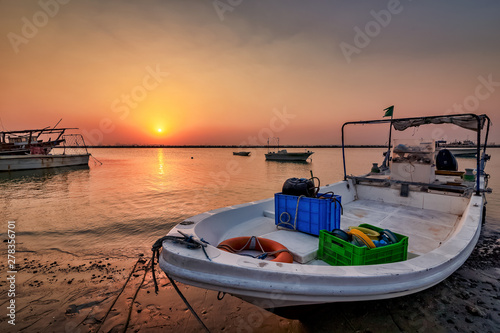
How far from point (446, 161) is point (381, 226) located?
8.17 metres

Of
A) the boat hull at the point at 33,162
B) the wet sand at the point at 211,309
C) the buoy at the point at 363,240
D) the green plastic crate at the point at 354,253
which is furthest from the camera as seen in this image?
the boat hull at the point at 33,162

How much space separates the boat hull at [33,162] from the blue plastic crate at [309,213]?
1419 inches

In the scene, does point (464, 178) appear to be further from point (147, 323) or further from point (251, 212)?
point (147, 323)

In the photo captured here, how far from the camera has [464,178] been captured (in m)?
7.88

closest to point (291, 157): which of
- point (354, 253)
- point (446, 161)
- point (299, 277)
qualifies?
point (446, 161)

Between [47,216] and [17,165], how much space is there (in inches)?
1012

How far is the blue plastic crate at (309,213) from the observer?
3.75 metres

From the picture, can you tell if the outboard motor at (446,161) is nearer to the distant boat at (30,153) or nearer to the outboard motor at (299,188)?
the outboard motor at (299,188)

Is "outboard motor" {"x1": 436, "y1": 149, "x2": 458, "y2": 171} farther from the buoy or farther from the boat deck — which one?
the buoy

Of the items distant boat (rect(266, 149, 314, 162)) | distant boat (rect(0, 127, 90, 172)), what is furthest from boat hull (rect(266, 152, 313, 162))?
distant boat (rect(0, 127, 90, 172))

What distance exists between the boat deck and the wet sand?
2.54 ft

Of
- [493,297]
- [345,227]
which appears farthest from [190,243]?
[493,297]

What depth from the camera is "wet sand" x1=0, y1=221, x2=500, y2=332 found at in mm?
3293

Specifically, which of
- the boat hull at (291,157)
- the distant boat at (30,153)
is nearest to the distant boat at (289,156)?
the boat hull at (291,157)
